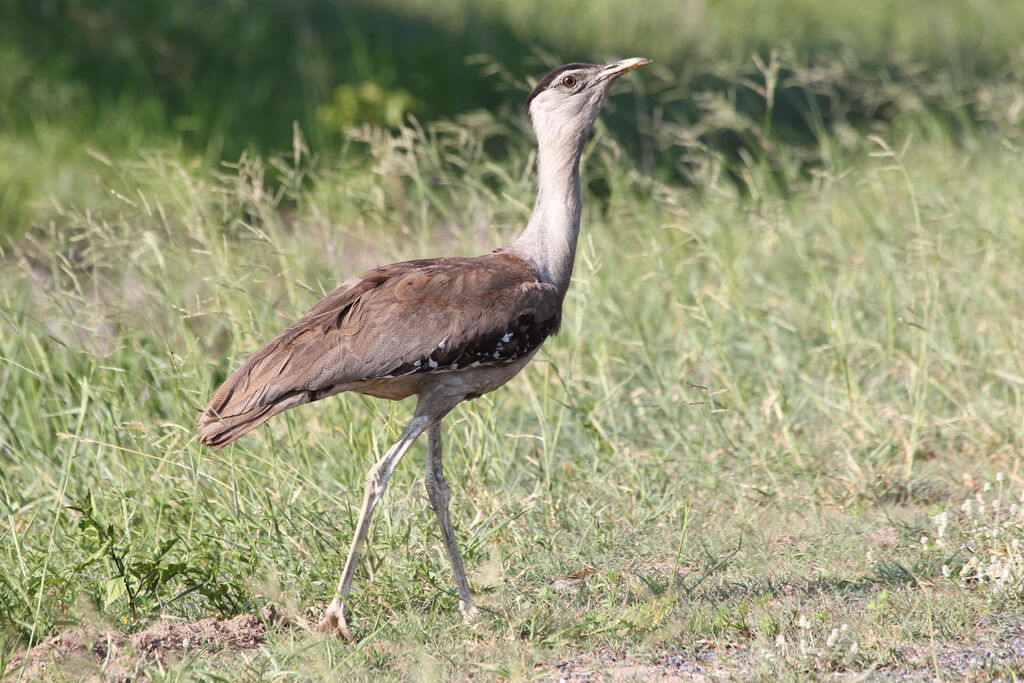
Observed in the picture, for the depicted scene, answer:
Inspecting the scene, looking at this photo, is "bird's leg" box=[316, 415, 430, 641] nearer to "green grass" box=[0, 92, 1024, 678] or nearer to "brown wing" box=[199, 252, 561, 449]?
"green grass" box=[0, 92, 1024, 678]

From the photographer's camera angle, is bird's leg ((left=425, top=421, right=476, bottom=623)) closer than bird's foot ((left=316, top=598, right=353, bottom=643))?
No

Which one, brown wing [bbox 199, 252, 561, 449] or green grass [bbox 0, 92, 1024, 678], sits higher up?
brown wing [bbox 199, 252, 561, 449]

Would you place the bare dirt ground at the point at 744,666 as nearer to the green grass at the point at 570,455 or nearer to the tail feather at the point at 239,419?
the green grass at the point at 570,455

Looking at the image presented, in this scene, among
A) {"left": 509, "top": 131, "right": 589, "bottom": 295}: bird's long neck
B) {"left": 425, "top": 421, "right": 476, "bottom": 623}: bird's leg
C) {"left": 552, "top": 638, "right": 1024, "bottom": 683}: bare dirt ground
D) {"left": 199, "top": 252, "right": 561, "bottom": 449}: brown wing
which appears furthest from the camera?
{"left": 509, "top": 131, "right": 589, "bottom": 295}: bird's long neck

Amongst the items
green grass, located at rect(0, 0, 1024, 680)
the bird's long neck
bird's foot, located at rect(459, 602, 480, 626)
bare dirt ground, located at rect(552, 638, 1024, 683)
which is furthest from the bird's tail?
bare dirt ground, located at rect(552, 638, 1024, 683)

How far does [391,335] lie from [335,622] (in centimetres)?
93

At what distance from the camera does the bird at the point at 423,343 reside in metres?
3.60

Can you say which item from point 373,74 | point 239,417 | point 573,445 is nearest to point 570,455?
point 573,445

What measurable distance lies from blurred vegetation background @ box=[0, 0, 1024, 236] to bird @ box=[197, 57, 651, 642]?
8.94 ft

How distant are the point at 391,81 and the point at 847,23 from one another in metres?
6.27

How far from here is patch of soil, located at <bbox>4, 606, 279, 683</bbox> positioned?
347 cm

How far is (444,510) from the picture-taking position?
3967 millimetres

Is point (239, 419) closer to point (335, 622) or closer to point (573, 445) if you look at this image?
point (335, 622)

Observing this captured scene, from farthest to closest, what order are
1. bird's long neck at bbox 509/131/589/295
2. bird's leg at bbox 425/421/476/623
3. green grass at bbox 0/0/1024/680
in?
bird's long neck at bbox 509/131/589/295, bird's leg at bbox 425/421/476/623, green grass at bbox 0/0/1024/680
